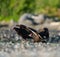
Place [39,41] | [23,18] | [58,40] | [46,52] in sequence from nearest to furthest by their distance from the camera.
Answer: [46,52], [39,41], [58,40], [23,18]

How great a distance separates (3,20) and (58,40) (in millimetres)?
12788

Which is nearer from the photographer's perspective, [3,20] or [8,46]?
[8,46]

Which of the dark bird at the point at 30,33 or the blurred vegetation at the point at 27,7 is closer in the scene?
the dark bird at the point at 30,33

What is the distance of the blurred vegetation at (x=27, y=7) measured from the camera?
106 feet

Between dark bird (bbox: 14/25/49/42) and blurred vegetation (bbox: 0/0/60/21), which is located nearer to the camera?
dark bird (bbox: 14/25/49/42)

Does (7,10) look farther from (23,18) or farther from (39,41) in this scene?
(39,41)

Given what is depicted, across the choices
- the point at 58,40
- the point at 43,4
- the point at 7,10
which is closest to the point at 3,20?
the point at 7,10

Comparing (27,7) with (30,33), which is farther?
(27,7)

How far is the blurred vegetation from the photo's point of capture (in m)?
32.3


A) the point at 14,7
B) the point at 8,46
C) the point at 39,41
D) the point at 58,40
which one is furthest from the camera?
the point at 14,7

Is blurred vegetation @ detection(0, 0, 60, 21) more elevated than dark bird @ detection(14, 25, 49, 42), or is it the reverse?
blurred vegetation @ detection(0, 0, 60, 21)

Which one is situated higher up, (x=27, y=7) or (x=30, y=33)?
(x=27, y=7)

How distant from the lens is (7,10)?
107 ft

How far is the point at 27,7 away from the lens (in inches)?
1299
